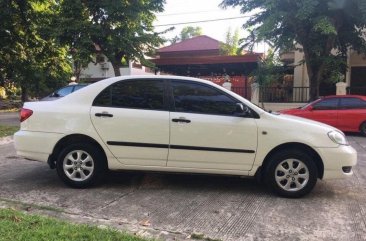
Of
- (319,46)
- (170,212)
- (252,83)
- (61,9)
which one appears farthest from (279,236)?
(61,9)

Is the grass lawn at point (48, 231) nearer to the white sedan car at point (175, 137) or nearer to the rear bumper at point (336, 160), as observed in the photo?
the white sedan car at point (175, 137)

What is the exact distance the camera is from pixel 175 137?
19.0 feet

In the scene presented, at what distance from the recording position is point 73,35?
20500mm

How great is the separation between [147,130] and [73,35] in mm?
16081

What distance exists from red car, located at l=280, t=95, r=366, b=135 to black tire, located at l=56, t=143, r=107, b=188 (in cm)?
995

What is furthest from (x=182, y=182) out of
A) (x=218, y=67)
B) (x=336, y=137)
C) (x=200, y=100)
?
(x=218, y=67)

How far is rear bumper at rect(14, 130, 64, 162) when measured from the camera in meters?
6.00

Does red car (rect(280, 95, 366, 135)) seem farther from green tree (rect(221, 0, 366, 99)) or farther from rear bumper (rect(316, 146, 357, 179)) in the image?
rear bumper (rect(316, 146, 357, 179))

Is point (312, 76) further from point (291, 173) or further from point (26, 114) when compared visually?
point (26, 114)

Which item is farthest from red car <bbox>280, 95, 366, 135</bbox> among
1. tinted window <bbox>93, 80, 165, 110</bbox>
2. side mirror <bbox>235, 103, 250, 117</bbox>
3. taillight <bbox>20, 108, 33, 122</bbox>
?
taillight <bbox>20, 108, 33, 122</bbox>

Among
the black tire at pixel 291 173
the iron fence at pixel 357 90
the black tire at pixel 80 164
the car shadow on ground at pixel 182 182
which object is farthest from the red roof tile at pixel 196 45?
the black tire at pixel 291 173

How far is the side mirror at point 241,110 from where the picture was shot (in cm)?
577

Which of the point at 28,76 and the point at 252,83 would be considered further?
the point at 28,76

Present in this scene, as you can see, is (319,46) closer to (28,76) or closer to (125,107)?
(125,107)
